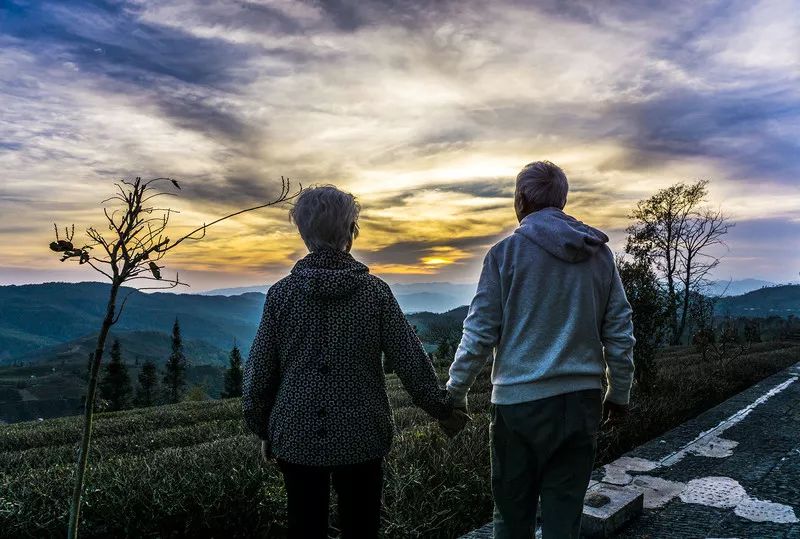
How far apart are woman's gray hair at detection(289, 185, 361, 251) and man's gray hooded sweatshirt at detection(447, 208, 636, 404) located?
0.71 meters

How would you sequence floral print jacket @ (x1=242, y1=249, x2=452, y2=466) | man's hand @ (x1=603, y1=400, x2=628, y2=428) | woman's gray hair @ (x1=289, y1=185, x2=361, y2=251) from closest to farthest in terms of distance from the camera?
floral print jacket @ (x1=242, y1=249, x2=452, y2=466)
woman's gray hair @ (x1=289, y1=185, x2=361, y2=251)
man's hand @ (x1=603, y1=400, x2=628, y2=428)

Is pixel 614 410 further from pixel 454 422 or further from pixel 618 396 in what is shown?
pixel 454 422

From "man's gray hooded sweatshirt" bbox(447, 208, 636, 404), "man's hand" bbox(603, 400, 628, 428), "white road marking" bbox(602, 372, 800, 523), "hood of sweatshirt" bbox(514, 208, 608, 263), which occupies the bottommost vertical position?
"white road marking" bbox(602, 372, 800, 523)

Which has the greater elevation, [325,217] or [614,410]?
[325,217]

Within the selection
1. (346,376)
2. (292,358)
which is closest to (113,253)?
(292,358)

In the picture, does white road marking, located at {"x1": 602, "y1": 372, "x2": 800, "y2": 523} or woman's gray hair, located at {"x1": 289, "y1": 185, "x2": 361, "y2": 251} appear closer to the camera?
woman's gray hair, located at {"x1": 289, "y1": 185, "x2": 361, "y2": 251}

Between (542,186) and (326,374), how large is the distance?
1396 mm

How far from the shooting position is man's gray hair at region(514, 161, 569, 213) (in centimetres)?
261

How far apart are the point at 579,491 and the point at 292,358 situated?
4.80 ft

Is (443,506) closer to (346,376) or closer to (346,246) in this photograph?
(346,376)

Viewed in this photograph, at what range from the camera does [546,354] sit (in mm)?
2393

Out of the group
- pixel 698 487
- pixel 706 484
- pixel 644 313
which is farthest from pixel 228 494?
pixel 644 313

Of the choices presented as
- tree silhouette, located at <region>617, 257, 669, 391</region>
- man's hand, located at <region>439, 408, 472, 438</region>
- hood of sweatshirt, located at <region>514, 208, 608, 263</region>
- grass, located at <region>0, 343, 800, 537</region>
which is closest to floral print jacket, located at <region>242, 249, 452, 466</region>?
man's hand, located at <region>439, 408, 472, 438</region>

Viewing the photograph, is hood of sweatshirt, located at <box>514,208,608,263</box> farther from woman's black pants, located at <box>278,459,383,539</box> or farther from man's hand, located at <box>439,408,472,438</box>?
woman's black pants, located at <box>278,459,383,539</box>
